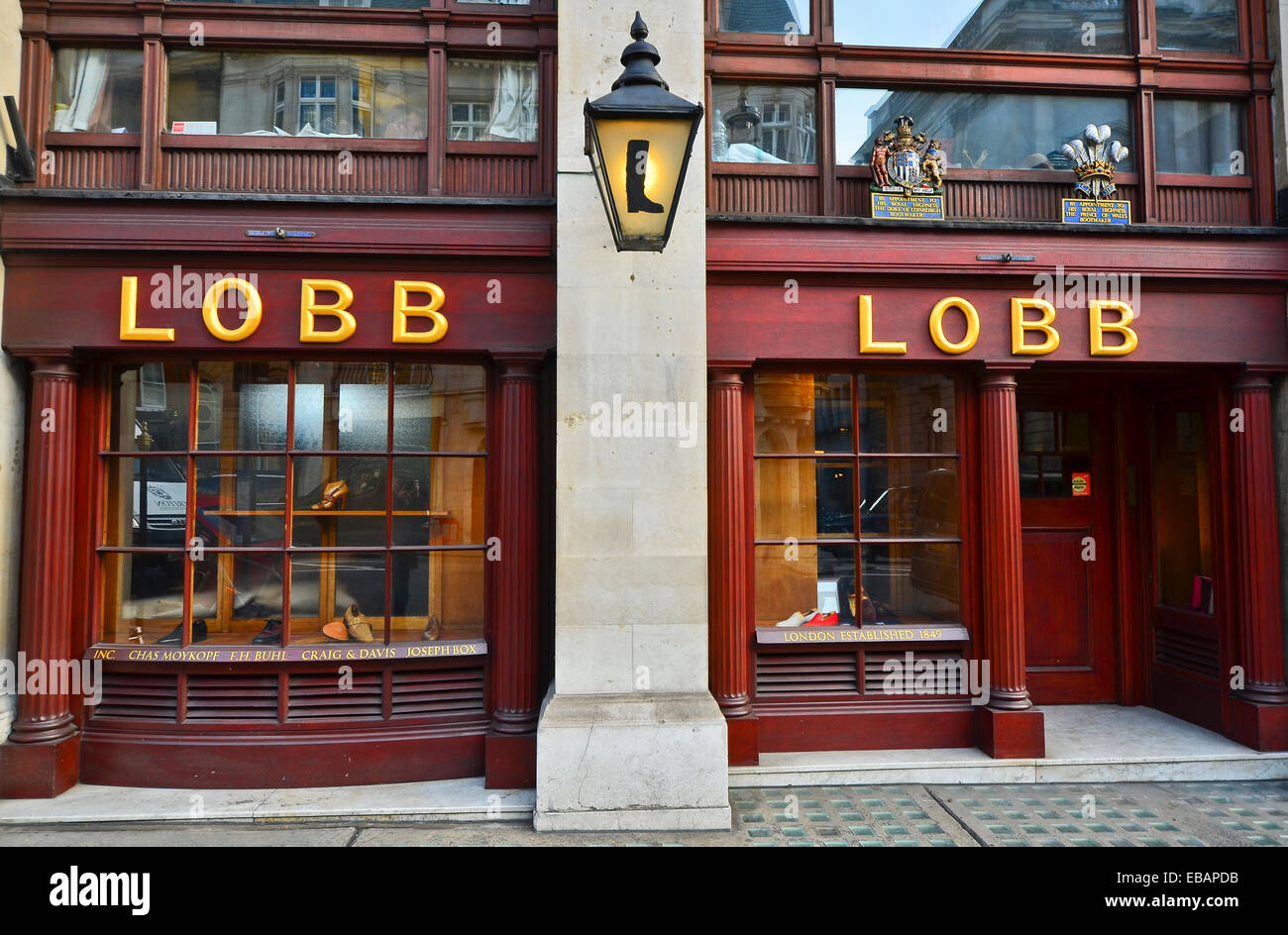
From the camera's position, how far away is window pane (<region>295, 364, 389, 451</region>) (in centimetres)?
582

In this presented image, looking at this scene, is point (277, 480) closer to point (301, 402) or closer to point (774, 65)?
point (301, 402)

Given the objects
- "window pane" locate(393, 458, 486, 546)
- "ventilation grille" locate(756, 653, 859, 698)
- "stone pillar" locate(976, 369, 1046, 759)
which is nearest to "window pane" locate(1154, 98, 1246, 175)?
"stone pillar" locate(976, 369, 1046, 759)

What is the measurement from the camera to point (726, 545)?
5.71 m

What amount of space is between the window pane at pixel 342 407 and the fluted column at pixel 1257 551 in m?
7.23

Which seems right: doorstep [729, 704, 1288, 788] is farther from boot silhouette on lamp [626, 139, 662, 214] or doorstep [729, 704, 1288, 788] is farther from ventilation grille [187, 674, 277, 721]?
boot silhouette on lamp [626, 139, 662, 214]

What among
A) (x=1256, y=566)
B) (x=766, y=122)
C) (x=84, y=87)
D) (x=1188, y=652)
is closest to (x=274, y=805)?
(x=84, y=87)

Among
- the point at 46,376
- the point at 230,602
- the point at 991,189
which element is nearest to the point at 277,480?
the point at 230,602

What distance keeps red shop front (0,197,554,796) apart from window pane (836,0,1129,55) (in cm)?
384

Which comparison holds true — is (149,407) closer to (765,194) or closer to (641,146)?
(641,146)

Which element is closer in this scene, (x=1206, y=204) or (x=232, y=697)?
(x=232, y=697)

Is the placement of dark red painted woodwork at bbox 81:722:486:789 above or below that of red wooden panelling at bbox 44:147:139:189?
below

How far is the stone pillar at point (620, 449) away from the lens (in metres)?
5.16

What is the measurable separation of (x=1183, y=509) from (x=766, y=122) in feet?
17.6

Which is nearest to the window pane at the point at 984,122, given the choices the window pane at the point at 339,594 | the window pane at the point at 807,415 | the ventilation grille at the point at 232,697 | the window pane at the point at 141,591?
the window pane at the point at 807,415
